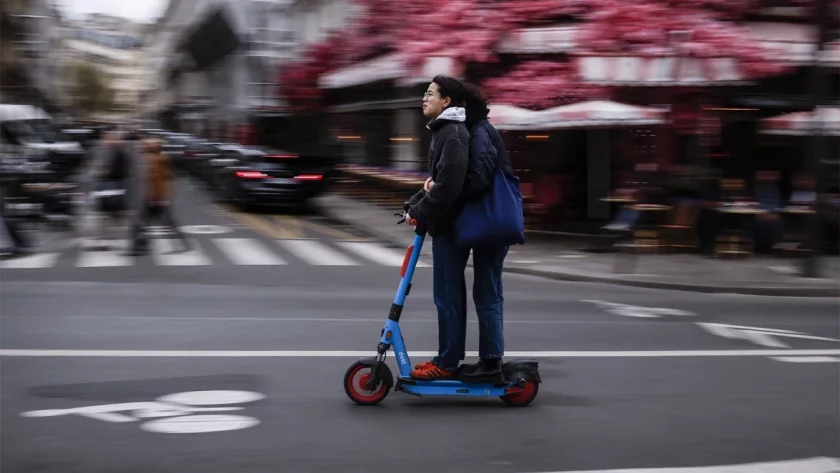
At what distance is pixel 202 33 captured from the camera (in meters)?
66.3

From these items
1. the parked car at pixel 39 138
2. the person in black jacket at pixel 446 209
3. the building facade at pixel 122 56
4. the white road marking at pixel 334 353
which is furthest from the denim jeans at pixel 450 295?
the building facade at pixel 122 56

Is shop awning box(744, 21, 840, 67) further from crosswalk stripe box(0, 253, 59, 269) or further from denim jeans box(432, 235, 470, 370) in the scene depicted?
denim jeans box(432, 235, 470, 370)

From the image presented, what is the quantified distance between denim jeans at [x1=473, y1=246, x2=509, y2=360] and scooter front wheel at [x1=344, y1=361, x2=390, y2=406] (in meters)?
0.60

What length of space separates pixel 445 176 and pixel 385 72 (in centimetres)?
2005

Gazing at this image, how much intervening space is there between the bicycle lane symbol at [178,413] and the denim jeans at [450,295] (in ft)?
3.62

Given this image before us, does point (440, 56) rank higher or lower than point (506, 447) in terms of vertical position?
higher

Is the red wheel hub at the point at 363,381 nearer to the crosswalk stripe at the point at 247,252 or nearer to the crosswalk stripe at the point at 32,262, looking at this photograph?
the crosswalk stripe at the point at 247,252

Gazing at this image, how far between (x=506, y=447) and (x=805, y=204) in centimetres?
1412

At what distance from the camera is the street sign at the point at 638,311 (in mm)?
10212

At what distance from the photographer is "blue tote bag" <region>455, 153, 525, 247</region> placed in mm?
5633

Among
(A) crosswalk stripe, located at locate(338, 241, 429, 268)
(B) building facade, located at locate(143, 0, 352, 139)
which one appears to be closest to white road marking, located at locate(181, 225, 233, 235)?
(A) crosswalk stripe, located at locate(338, 241, 429, 268)

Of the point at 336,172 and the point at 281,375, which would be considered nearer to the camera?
the point at 281,375

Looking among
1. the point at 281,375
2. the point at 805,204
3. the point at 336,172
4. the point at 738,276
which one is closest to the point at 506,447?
the point at 281,375

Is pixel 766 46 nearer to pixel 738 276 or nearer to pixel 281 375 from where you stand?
pixel 738 276
